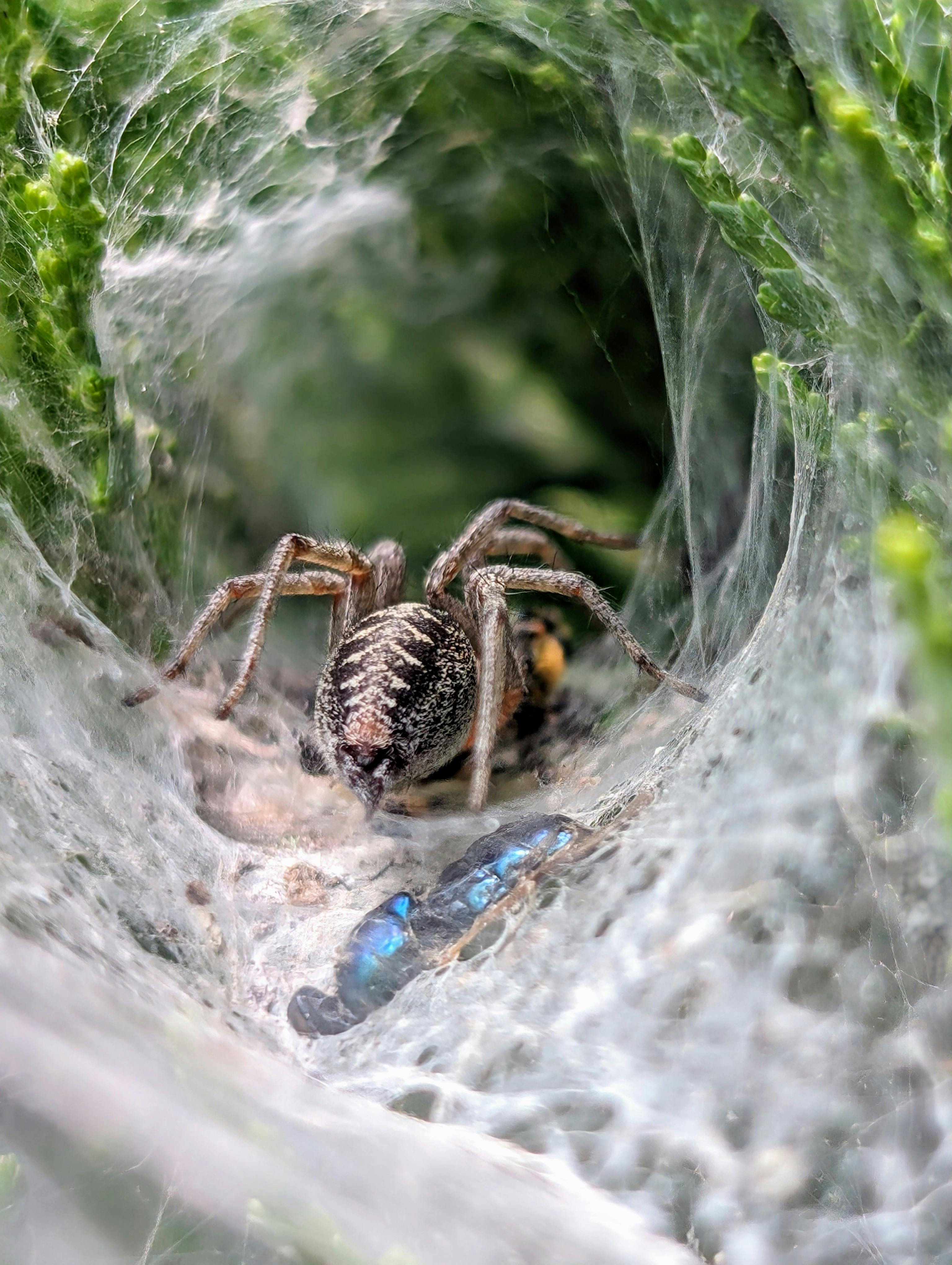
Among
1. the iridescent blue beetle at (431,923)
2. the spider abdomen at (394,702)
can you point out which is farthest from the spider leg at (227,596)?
the iridescent blue beetle at (431,923)

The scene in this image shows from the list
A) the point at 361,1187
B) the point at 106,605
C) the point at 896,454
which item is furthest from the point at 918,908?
the point at 106,605

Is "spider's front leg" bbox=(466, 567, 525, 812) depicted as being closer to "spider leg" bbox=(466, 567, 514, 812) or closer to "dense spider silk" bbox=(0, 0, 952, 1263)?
"spider leg" bbox=(466, 567, 514, 812)

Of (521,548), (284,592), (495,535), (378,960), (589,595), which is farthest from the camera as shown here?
(521,548)

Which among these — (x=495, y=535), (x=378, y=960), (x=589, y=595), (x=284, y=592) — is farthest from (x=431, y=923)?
(x=495, y=535)

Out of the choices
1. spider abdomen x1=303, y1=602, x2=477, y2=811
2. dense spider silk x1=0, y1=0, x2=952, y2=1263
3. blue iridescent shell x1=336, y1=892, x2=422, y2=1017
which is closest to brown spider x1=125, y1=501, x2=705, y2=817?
spider abdomen x1=303, y1=602, x2=477, y2=811

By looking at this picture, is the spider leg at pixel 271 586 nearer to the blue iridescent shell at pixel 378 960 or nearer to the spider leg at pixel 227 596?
the spider leg at pixel 227 596

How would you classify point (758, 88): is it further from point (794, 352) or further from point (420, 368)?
point (420, 368)

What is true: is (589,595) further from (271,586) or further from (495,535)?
(271,586)
